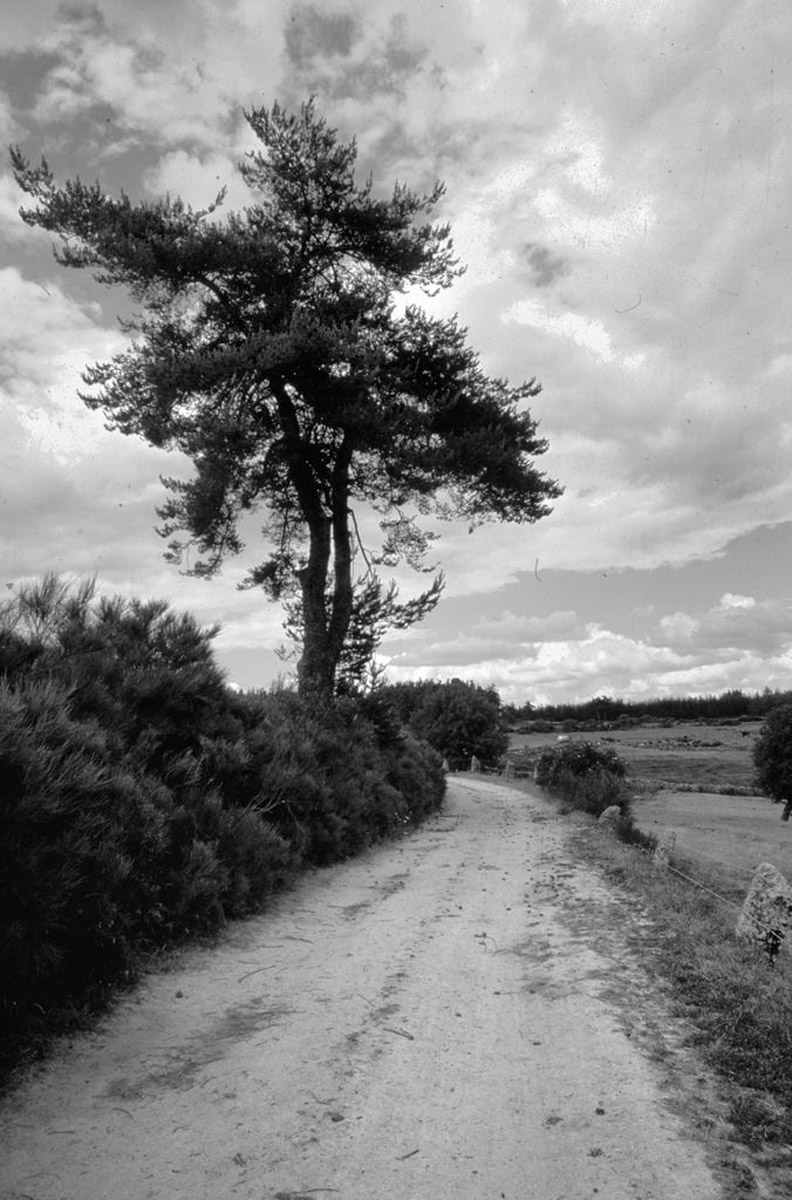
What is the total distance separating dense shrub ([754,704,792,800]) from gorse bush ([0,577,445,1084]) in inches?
1533

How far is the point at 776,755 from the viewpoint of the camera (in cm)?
4447

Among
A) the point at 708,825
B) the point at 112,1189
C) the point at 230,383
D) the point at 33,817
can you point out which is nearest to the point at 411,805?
the point at 230,383

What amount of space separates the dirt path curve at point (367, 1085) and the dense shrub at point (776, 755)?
42.4 meters

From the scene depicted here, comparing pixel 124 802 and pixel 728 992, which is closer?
pixel 728 992

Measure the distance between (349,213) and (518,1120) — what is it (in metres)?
16.7

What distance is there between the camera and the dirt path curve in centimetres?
310

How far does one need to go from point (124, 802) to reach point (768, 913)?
5291 millimetres

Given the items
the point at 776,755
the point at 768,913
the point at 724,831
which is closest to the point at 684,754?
the point at 776,755

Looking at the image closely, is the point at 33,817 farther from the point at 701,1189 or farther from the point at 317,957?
the point at 701,1189

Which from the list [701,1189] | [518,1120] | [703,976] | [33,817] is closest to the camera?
[701,1189]

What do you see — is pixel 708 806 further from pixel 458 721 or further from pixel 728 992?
pixel 728 992

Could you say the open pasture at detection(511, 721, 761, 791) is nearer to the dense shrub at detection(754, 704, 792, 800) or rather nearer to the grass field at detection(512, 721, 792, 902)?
the grass field at detection(512, 721, 792, 902)

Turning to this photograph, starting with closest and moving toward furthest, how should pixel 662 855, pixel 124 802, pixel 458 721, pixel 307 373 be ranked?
1. pixel 124 802
2. pixel 662 855
3. pixel 307 373
4. pixel 458 721

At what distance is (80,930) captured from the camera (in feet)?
17.1
